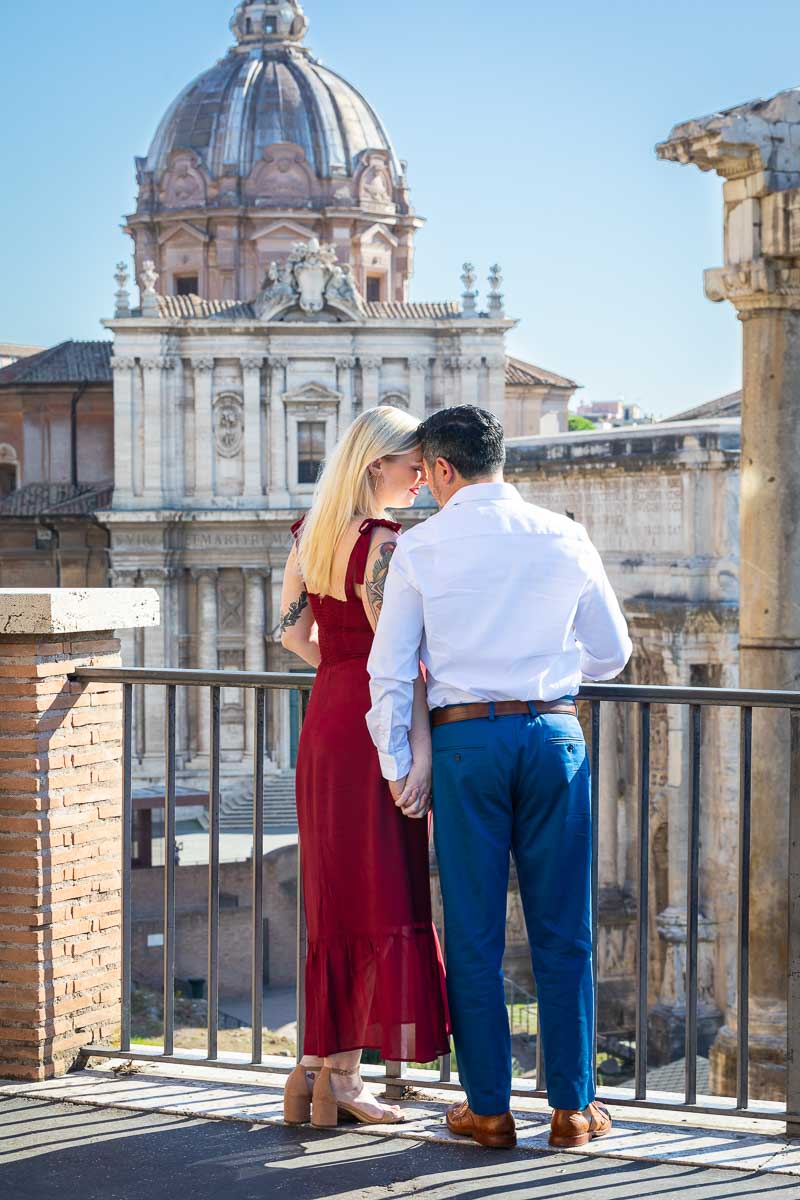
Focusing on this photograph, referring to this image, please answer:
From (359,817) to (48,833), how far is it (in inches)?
44.9

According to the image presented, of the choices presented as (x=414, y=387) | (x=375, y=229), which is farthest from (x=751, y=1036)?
(x=375, y=229)

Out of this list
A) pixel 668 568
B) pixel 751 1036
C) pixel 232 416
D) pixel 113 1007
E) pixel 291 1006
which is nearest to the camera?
pixel 113 1007

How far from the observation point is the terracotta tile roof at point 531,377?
159 ft

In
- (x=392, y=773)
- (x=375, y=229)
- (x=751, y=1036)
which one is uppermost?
(x=375, y=229)

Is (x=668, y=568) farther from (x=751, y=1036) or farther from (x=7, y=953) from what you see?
(x=7, y=953)

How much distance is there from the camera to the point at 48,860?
4652 millimetres

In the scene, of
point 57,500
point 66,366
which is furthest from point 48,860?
point 66,366

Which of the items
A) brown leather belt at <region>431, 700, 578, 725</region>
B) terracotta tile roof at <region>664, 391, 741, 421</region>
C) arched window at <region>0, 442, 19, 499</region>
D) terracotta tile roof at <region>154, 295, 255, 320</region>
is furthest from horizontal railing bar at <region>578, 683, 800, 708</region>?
arched window at <region>0, 442, 19, 499</region>

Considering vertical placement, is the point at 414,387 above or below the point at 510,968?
above

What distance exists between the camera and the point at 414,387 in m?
42.2

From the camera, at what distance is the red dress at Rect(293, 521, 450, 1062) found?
3949 mm

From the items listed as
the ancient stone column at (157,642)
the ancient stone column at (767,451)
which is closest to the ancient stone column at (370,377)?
the ancient stone column at (157,642)

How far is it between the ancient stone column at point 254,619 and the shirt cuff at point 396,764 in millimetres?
37899

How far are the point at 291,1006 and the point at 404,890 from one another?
21.2 meters
